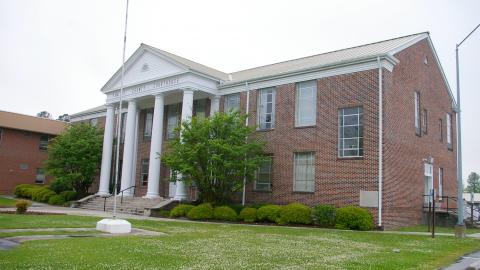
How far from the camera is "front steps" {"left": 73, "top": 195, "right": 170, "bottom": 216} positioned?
2736cm

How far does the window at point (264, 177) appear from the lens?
26.3 metres

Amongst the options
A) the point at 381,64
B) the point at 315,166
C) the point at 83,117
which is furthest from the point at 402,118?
the point at 83,117

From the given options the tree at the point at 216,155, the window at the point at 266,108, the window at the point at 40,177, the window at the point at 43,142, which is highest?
the window at the point at 266,108

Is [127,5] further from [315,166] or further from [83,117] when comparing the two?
[83,117]

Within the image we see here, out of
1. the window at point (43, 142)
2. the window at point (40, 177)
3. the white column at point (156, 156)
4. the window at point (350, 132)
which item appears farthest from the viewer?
the window at point (43, 142)

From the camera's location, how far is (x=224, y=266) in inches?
357

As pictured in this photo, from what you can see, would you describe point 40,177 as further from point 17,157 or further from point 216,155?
point 216,155

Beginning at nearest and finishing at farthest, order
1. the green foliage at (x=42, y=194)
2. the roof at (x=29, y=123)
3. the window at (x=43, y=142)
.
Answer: the green foliage at (x=42, y=194) < the roof at (x=29, y=123) < the window at (x=43, y=142)

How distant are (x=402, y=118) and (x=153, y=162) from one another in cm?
1503

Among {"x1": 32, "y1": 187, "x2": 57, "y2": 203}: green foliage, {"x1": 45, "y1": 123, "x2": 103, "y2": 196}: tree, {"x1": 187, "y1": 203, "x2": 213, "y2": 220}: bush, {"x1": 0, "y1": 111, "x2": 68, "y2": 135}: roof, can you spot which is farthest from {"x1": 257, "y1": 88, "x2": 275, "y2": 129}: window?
{"x1": 0, "y1": 111, "x2": 68, "y2": 135}: roof

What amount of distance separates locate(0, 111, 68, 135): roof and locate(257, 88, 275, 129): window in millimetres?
26293

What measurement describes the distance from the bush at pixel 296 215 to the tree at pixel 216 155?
3224mm

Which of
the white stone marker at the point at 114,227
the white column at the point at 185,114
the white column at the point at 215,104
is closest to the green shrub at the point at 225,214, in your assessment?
the white column at the point at 185,114

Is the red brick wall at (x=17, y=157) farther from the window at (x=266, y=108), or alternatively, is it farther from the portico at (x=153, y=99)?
the window at (x=266, y=108)
